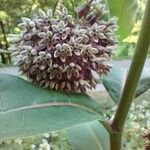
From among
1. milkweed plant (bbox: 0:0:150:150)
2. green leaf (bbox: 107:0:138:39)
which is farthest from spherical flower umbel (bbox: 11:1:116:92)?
green leaf (bbox: 107:0:138:39)

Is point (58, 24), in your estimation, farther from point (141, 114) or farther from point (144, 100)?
point (144, 100)

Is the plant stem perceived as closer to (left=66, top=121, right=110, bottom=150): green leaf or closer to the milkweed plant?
the milkweed plant

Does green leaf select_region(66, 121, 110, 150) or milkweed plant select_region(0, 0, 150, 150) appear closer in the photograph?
milkweed plant select_region(0, 0, 150, 150)

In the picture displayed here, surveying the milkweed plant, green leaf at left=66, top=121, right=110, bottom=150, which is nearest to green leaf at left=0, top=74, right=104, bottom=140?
the milkweed plant

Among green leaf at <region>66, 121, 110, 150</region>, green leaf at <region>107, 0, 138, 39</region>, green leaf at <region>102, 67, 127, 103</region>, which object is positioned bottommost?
green leaf at <region>66, 121, 110, 150</region>

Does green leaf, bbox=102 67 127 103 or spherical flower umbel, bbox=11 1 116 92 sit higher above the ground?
spherical flower umbel, bbox=11 1 116 92

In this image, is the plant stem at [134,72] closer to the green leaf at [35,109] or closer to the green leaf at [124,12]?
the green leaf at [35,109]
